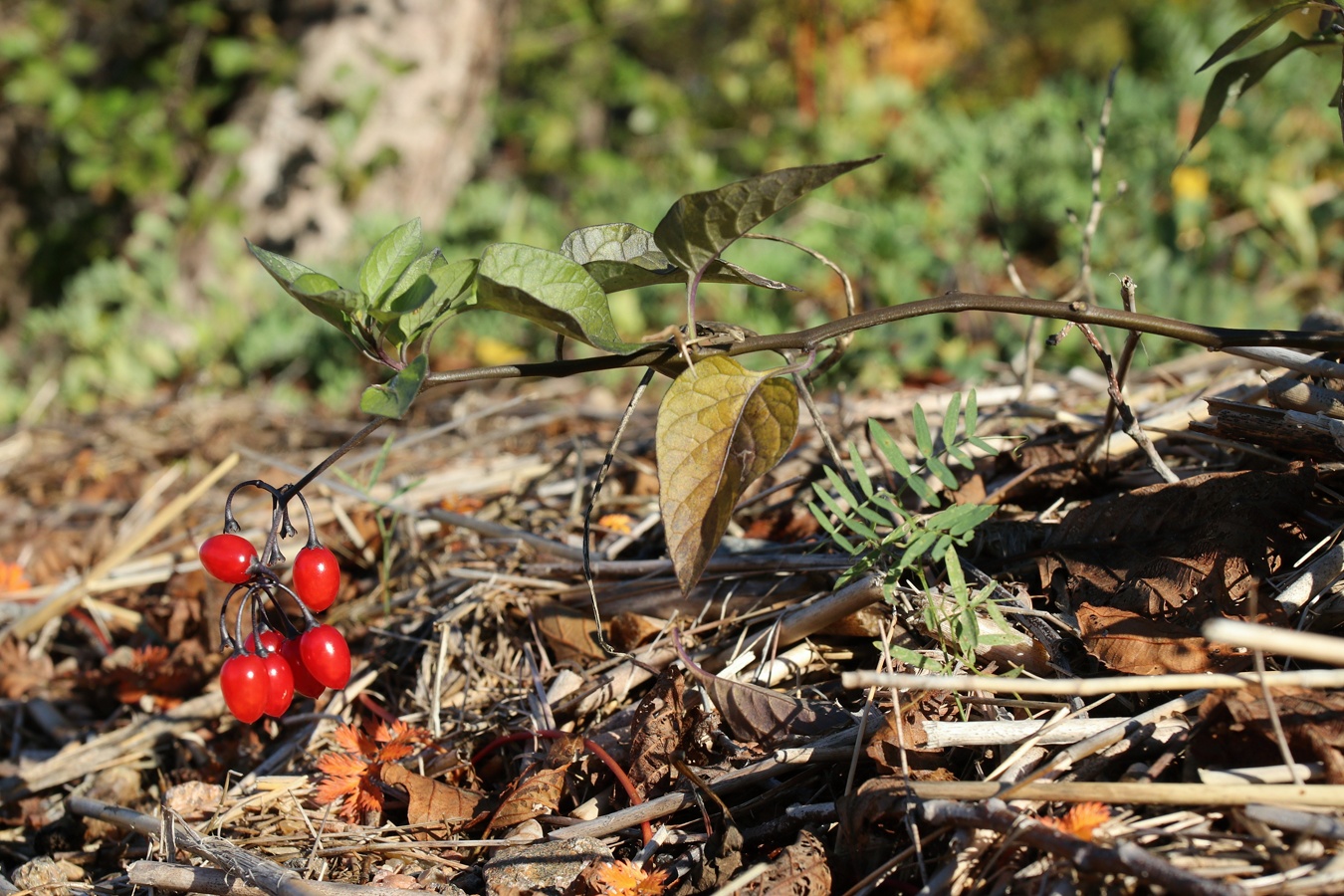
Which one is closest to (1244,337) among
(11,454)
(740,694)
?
(740,694)

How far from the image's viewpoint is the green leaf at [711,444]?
3.74 feet

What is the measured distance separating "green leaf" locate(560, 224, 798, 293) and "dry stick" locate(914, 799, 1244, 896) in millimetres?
654

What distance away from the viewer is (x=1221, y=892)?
0.94 metres

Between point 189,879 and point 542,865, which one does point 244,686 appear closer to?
point 189,879

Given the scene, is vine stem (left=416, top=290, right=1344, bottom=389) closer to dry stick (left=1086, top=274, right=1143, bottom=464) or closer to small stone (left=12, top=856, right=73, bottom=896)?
dry stick (left=1086, top=274, right=1143, bottom=464)

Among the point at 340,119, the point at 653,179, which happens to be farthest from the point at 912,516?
the point at 653,179

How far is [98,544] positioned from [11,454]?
4.30 feet

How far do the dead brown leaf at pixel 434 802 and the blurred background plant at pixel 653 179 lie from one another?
1527 mm

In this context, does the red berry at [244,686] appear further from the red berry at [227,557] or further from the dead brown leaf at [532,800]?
the dead brown leaf at [532,800]

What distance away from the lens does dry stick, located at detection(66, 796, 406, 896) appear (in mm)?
1229

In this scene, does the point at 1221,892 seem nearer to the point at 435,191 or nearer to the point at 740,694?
the point at 740,694

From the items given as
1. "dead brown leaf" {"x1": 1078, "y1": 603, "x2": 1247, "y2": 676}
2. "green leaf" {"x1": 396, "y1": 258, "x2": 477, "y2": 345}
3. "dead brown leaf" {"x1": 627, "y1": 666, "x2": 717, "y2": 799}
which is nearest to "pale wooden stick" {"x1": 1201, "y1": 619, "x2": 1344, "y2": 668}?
"dead brown leaf" {"x1": 1078, "y1": 603, "x2": 1247, "y2": 676}

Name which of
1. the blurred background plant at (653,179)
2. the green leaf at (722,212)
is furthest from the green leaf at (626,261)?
the blurred background plant at (653,179)

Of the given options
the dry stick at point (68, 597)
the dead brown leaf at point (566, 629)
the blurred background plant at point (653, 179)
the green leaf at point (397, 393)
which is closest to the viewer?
the green leaf at point (397, 393)
